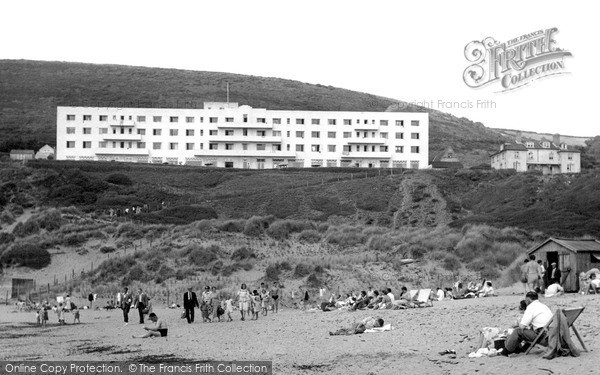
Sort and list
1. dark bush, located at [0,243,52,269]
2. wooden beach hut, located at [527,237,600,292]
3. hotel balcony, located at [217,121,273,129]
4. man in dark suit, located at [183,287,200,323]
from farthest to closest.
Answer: hotel balcony, located at [217,121,273,129]
dark bush, located at [0,243,52,269]
man in dark suit, located at [183,287,200,323]
wooden beach hut, located at [527,237,600,292]

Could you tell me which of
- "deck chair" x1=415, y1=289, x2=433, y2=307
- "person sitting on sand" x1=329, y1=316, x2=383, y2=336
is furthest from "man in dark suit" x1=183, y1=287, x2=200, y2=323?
"person sitting on sand" x1=329, y1=316, x2=383, y2=336

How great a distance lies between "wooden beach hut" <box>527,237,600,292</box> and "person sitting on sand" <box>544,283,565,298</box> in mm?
1463

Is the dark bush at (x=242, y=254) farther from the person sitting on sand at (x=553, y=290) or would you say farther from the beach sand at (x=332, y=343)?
the person sitting on sand at (x=553, y=290)

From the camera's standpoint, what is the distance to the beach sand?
1330cm

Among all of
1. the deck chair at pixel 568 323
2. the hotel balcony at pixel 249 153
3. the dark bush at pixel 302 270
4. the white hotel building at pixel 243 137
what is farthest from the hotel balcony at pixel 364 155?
the deck chair at pixel 568 323

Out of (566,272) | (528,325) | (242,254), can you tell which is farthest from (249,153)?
(528,325)

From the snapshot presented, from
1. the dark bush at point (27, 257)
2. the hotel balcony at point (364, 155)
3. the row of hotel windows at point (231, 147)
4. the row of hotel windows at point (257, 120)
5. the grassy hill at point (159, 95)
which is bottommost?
the dark bush at point (27, 257)

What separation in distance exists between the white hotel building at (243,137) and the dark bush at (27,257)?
161ft

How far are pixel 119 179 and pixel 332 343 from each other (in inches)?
2534

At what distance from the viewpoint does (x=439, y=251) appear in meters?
43.6

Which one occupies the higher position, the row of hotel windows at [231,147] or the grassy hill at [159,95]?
the grassy hill at [159,95]

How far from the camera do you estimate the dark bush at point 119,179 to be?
78500 millimetres

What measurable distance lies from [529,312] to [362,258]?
95.6 ft

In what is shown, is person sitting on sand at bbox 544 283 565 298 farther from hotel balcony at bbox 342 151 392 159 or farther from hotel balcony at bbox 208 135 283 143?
hotel balcony at bbox 208 135 283 143
